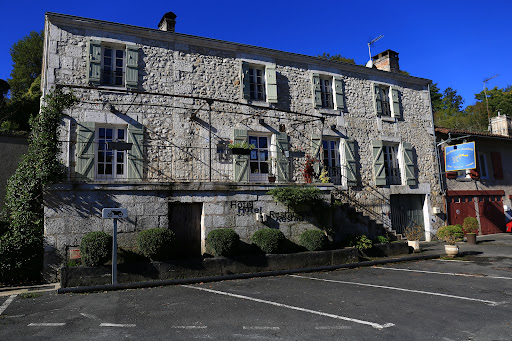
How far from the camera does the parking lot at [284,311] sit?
4.34 metres

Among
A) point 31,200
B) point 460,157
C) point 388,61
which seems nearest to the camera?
point 31,200

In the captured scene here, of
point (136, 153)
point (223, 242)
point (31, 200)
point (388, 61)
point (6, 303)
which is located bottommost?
point (6, 303)

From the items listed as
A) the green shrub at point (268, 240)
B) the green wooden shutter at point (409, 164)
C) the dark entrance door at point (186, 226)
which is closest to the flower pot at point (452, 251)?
the green wooden shutter at point (409, 164)

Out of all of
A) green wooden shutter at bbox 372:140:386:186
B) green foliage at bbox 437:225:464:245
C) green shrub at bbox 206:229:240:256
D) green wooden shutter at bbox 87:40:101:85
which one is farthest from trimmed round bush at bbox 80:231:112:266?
green foliage at bbox 437:225:464:245

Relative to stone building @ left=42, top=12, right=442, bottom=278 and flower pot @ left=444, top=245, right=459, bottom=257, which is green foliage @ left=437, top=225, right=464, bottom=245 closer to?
flower pot @ left=444, top=245, right=459, bottom=257

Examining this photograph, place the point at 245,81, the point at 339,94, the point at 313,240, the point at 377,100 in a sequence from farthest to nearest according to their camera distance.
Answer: the point at 377,100
the point at 339,94
the point at 245,81
the point at 313,240

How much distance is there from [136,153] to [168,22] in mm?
4901

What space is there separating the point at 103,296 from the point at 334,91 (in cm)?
1091

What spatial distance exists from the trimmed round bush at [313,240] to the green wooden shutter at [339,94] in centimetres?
603

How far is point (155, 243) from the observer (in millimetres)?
7793

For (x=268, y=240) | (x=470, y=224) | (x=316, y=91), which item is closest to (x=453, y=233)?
(x=470, y=224)

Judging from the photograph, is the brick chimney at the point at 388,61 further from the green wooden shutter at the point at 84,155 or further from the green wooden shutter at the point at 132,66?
the green wooden shutter at the point at 84,155

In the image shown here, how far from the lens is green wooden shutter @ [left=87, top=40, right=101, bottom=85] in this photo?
33.3 ft

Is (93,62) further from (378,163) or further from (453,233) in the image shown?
(453,233)
